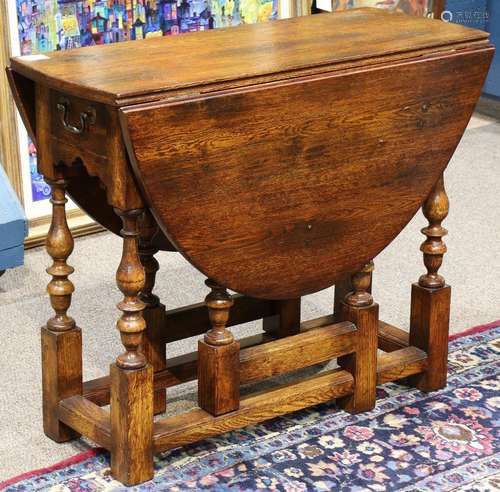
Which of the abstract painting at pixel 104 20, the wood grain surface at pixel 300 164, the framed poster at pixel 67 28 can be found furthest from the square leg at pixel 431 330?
the abstract painting at pixel 104 20

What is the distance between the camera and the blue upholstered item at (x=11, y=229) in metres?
3.84

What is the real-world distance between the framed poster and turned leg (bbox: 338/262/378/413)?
1509 mm

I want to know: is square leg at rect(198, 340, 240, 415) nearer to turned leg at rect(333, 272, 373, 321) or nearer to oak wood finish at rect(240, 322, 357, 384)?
oak wood finish at rect(240, 322, 357, 384)

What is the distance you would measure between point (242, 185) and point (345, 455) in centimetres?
70

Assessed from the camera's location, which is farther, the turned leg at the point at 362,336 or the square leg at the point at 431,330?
the square leg at the point at 431,330

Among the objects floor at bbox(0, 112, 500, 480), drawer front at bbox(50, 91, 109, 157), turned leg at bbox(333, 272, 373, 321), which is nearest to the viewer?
drawer front at bbox(50, 91, 109, 157)

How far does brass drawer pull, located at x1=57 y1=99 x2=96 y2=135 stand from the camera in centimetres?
266

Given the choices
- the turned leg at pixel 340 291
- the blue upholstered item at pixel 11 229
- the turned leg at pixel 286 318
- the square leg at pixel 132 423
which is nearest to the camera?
the square leg at pixel 132 423

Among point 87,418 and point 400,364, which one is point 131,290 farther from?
point 400,364

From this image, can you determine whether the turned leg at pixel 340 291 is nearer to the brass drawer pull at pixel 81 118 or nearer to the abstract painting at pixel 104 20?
the brass drawer pull at pixel 81 118

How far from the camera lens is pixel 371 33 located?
311cm

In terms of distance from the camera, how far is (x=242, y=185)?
9.05 ft

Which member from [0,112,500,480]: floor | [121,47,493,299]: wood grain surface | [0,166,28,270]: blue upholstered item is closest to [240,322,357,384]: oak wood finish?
[121,47,493,299]: wood grain surface

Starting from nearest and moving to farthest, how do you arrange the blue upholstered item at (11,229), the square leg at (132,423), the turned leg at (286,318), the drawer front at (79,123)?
the drawer front at (79,123)
the square leg at (132,423)
the turned leg at (286,318)
the blue upholstered item at (11,229)
